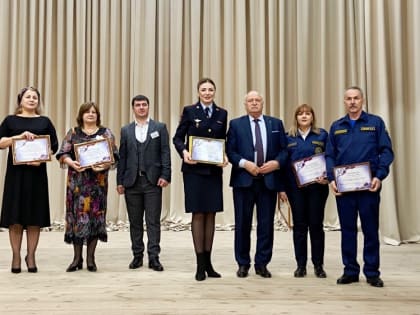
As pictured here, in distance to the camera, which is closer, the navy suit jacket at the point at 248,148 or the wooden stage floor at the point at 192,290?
the wooden stage floor at the point at 192,290

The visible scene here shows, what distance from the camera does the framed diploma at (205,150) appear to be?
3.23 metres

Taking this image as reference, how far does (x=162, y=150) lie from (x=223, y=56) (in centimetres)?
326

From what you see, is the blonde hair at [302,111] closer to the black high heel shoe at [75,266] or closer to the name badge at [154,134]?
the name badge at [154,134]

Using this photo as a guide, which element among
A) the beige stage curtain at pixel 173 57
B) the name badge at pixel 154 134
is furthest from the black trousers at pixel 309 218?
the beige stage curtain at pixel 173 57

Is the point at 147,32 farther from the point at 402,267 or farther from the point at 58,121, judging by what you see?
the point at 402,267

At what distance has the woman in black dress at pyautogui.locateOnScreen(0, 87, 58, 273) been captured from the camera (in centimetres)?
349

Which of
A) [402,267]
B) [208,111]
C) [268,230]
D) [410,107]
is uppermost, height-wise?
[410,107]

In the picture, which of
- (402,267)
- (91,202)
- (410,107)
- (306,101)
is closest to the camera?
(91,202)

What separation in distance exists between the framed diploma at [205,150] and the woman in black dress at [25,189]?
1.22 m

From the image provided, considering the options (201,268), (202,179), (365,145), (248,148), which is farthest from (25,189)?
(365,145)

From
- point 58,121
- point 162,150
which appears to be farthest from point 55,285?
point 58,121

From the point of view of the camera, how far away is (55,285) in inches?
121

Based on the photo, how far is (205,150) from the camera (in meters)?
3.25

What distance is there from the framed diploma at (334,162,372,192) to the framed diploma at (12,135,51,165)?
2.22 m
